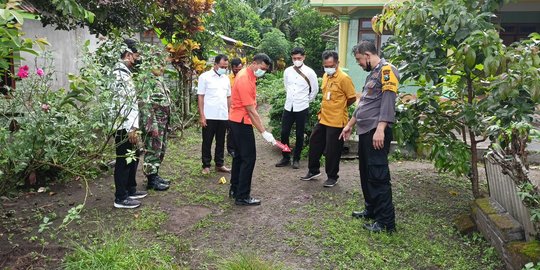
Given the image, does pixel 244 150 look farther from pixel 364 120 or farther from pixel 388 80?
pixel 388 80

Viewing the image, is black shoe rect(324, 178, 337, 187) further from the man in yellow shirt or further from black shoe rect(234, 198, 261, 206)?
black shoe rect(234, 198, 261, 206)

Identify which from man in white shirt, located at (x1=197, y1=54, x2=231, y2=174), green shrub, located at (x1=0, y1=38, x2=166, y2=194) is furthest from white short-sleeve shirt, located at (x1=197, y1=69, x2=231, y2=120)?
green shrub, located at (x1=0, y1=38, x2=166, y2=194)

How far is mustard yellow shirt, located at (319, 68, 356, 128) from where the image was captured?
5426 mm

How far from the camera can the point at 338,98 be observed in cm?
546

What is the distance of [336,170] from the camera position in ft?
18.3

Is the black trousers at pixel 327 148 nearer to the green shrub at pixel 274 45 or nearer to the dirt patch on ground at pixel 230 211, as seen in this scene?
the dirt patch on ground at pixel 230 211

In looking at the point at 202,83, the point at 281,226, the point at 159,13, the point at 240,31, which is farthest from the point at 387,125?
the point at 240,31

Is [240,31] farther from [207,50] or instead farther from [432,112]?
[432,112]

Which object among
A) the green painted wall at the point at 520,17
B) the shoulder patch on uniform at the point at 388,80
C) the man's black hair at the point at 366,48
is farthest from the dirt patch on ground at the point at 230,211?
the green painted wall at the point at 520,17

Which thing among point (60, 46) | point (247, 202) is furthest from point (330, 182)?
point (60, 46)

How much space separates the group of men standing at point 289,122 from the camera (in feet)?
13.3

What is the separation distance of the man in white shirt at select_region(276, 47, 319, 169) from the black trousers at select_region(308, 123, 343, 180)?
683mm

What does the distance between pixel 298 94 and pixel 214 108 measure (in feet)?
4.06

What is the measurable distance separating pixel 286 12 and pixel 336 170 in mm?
25433
